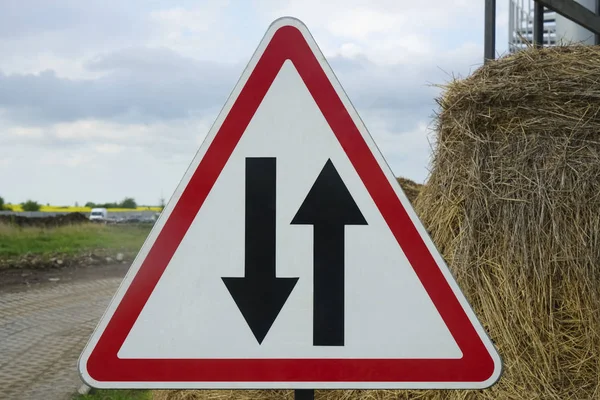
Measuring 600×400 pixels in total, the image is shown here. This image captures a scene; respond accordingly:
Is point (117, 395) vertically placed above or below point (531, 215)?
below

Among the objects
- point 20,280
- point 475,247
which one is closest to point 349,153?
point 475,247

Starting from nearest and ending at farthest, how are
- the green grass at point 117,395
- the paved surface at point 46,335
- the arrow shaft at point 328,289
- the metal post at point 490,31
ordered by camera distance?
the arrow shaft at point 328,289, the metal post at point 490,31, the green grass at point 117,395, the paved surface at point 46,335

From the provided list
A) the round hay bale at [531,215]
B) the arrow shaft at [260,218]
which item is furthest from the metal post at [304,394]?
the round hay bale at [531,215]

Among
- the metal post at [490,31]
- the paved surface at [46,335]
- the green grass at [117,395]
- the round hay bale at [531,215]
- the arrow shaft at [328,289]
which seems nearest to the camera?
the arrow shaft at [328,289]

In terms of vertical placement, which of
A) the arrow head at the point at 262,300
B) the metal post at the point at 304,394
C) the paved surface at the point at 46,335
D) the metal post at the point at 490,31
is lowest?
the paved surface at the point at 46,335

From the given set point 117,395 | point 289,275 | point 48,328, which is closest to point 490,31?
point 289,275

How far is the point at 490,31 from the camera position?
14.4 ft

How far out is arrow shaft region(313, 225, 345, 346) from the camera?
1.62 meters

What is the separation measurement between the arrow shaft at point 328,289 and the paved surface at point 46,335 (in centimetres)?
514

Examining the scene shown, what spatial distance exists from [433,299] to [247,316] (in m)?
0.45

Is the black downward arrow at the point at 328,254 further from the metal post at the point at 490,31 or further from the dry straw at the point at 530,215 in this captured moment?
the metal post at the point at 490,31

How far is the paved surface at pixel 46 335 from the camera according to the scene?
6648 mm

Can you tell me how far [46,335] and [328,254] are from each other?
333 inches

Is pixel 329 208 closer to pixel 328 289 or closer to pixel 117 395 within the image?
pixel 328 289
